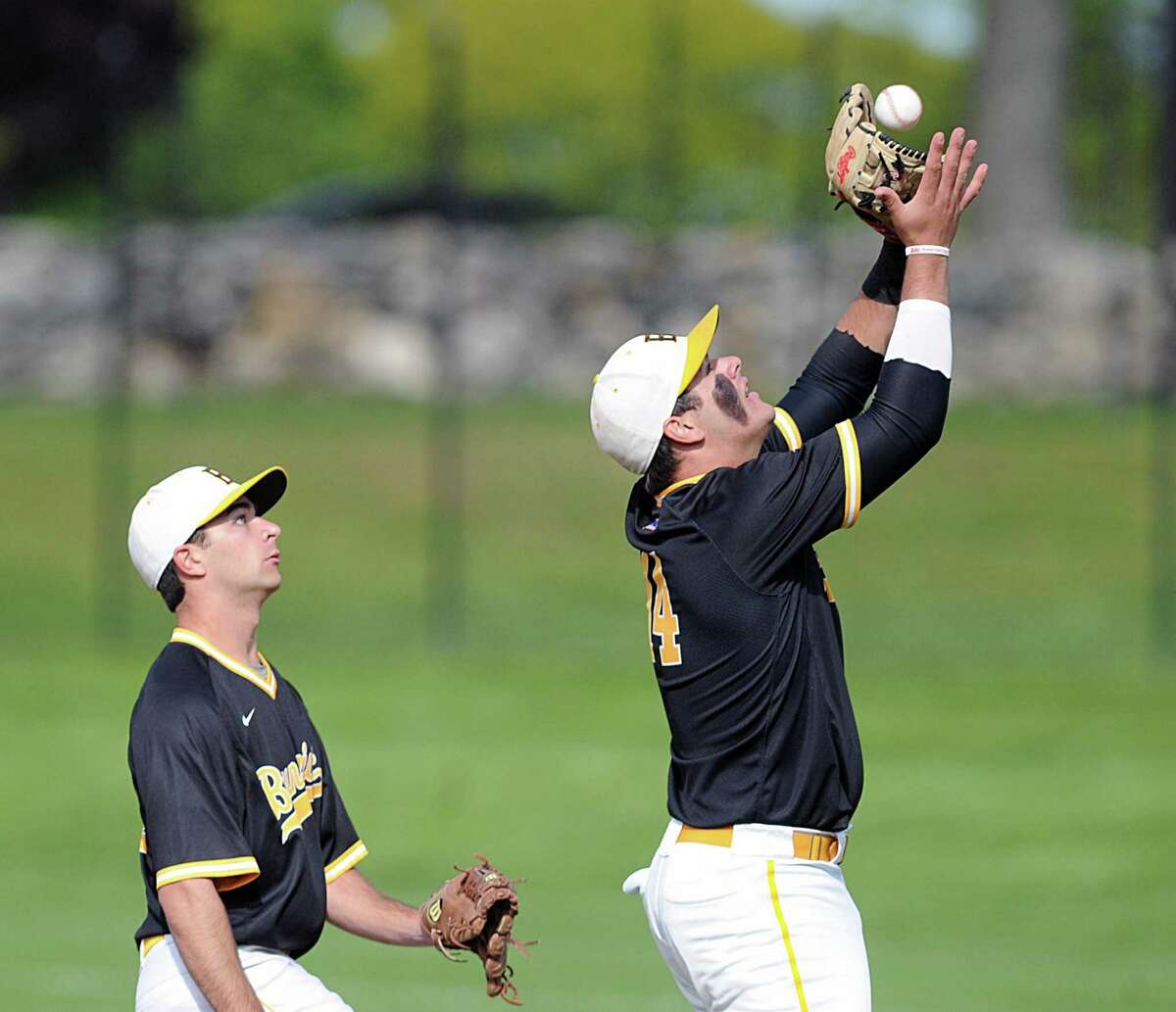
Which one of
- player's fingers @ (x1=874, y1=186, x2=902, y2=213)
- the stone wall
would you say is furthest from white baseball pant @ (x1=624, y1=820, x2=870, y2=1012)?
the stone wall

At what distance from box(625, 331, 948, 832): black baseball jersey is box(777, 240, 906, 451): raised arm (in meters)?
0.58

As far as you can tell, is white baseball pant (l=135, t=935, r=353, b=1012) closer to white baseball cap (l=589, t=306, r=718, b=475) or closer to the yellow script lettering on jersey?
the yellow script lettering on jersey

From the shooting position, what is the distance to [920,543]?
20219 millimetres

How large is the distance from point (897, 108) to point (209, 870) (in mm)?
2503

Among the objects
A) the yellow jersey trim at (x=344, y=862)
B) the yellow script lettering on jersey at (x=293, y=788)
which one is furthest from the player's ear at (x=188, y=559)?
the yellow jersey trim at (x=344, y=862)

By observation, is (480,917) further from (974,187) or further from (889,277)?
(974,187)

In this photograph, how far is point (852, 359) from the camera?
18.1ft

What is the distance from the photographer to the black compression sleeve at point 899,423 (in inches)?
188

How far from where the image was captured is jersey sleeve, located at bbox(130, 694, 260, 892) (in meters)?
4.74

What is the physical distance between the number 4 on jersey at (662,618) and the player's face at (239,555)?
909mm

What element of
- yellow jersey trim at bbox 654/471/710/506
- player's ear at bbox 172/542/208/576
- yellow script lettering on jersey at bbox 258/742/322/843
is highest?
yellow jersey trim at bbox 654/471/710/506

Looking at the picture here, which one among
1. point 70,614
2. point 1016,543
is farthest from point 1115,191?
point 70,614

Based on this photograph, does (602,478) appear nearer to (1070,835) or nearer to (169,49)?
(1070,835)

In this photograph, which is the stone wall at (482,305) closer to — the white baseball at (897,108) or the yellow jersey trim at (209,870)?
the white baseball at (897,108)
